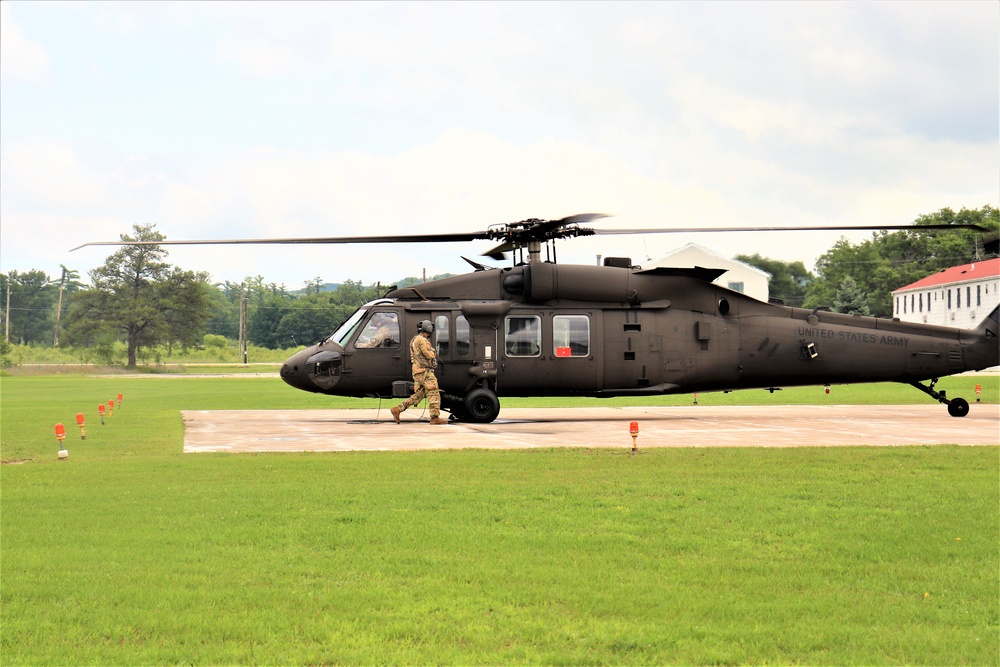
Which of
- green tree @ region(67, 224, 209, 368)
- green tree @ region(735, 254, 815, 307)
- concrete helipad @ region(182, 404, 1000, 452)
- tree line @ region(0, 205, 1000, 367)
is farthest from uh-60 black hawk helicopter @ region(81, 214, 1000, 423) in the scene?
green tree @ region(735, 254, 815, 307)

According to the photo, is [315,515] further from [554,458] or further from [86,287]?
[86,287]

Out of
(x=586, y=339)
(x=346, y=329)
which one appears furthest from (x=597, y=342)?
(x=346, y=329)

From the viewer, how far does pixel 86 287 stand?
103 m

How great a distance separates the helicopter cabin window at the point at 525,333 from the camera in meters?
23.2

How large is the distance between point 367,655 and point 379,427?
1619cm

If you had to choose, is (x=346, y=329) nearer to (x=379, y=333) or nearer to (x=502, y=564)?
(x=379, y=333)

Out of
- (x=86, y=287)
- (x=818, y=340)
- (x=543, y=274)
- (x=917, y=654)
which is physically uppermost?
(x=86, y=287)

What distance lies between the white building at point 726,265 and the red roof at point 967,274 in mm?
15995

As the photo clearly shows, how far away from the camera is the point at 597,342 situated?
23.5 m

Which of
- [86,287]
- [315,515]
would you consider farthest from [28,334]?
[315,515]

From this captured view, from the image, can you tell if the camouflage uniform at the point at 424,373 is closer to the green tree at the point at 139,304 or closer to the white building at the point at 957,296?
the white building at the point at 957,296

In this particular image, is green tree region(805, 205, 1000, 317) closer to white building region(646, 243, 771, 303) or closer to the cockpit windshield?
white building region(646, 243, 771, 303)

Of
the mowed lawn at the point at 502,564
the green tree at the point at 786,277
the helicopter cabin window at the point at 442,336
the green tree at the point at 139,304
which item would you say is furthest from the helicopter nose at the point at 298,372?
the green tree at the point at 786,277

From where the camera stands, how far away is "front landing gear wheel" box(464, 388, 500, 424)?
22.9 metres
